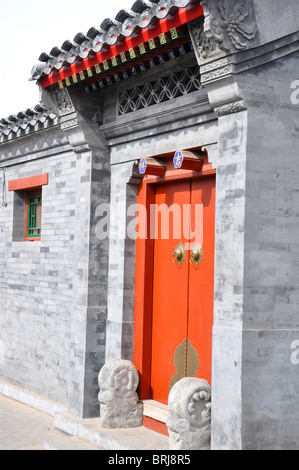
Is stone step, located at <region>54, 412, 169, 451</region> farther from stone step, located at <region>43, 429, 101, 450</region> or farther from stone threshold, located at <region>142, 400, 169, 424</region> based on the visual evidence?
stone threshold, located at <region>142, 400, 169, 424</region>

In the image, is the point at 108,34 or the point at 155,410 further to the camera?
the point at 155,410

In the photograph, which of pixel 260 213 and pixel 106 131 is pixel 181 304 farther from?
pixel 106 131

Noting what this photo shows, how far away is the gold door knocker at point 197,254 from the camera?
22.7 feet

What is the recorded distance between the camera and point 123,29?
646 cm

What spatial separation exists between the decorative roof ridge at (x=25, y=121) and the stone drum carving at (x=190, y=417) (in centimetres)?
447

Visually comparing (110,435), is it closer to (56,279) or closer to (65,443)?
(65,443)

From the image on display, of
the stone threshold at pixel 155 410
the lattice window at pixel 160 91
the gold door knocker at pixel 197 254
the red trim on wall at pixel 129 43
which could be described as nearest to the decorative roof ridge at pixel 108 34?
the red trim on wall at pixel 129 43

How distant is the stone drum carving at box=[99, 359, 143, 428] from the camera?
732 centimetres

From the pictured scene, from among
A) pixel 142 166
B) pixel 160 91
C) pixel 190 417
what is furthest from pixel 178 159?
pixel 190 417

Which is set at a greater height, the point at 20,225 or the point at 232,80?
the point at 232,80

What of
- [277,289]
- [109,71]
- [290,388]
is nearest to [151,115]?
[109,71]

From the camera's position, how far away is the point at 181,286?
283 inches

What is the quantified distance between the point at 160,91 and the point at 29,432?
14.5 ft

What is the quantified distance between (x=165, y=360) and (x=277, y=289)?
7.00 ft
